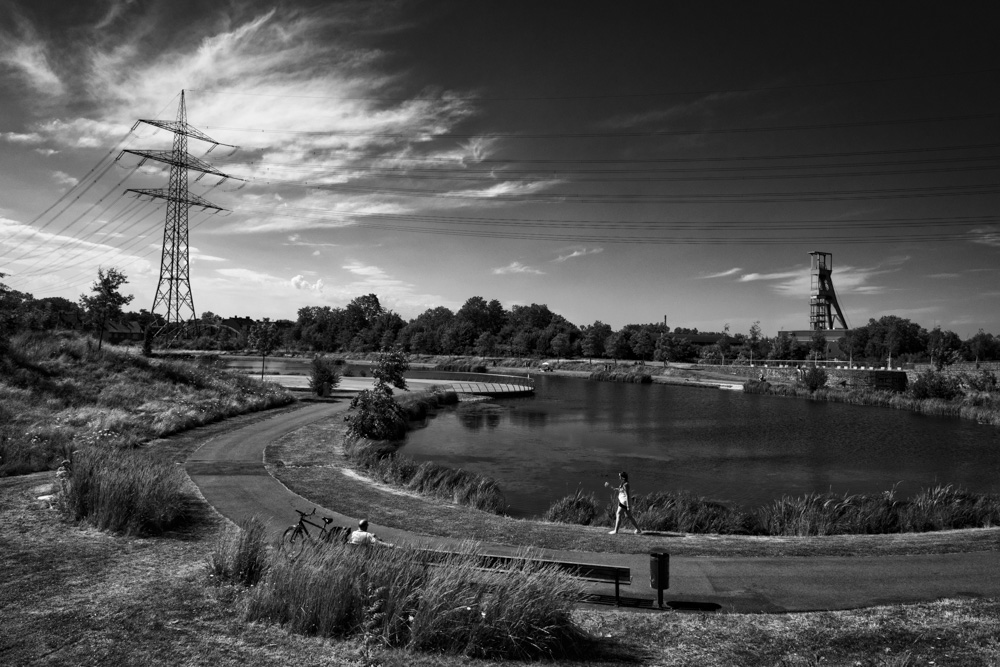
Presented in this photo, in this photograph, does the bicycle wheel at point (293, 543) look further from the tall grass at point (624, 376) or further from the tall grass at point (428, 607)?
the tall grass at point (624, 376)

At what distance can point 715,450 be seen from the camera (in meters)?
38.2

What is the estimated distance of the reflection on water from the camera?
28.3 m

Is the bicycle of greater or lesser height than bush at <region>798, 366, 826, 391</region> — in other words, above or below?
below

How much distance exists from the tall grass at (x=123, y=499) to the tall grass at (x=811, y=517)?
12109mm

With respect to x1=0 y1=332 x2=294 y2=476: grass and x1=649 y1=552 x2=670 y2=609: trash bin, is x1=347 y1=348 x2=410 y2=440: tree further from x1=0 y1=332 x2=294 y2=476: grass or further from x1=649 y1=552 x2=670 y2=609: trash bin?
x1=649 y1=552 x2=670 y2=609: trash bin

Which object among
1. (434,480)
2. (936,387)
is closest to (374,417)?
(434,480)

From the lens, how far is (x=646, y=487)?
89.3 feet

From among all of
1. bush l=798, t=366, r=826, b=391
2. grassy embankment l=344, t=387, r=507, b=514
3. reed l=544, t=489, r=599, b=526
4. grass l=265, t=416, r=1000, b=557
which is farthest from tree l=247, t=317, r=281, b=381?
bush l=798, t=366, r=826, b=391

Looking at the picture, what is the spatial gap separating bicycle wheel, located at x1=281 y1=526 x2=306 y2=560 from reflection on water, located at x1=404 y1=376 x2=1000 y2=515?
10878 millimetres

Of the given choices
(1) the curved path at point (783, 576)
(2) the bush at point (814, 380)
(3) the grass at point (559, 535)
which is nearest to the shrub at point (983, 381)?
(2) the bush at point (814, 380)

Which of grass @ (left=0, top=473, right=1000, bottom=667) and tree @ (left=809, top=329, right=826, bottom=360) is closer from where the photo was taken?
grass @ (left=0, top=473, right=1000, bottom=667)

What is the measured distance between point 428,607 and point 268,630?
2.53 meters

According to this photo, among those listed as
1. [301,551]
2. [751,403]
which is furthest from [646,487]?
[751,403]

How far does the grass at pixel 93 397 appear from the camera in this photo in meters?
23.4
